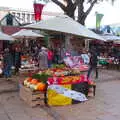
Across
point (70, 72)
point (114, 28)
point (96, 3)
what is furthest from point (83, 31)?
point (114, 28)

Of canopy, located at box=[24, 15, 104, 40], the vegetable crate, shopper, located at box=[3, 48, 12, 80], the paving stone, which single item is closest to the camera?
the paving stone

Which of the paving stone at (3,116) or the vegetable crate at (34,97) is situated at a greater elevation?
the vegetable crate at (34,97)

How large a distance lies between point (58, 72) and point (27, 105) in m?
1.55

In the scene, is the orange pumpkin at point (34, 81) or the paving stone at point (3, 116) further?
the orange pumpkin at point (34, 81)

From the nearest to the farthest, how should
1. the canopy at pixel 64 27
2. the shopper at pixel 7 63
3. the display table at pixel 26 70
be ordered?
the canopy at pixel 64 27 → the shopper at pixel 7 63 → the display table at pixel 26 70

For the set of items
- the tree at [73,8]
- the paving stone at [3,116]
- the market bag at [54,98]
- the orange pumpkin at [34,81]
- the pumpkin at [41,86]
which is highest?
the tree at [73,8]

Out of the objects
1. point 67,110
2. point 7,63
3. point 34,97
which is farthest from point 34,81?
point 7,63

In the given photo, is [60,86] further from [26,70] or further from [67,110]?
[26,70]

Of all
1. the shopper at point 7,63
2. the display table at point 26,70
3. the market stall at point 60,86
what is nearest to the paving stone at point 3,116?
the market stall at point 60,86

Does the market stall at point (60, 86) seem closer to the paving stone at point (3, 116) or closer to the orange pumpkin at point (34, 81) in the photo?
the orange pumpkin at point (34, 81)

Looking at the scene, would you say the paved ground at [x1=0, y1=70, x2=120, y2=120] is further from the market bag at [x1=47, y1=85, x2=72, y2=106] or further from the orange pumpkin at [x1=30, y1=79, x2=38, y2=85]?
the orange pumpkin at [x1=30, y1=79, x2=38, y2=85]

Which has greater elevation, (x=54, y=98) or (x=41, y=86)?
(x=41, y=86)

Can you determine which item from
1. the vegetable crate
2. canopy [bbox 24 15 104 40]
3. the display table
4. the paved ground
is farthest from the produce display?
the display table

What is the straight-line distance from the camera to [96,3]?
2362cm
